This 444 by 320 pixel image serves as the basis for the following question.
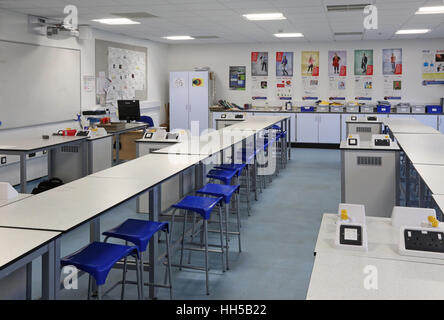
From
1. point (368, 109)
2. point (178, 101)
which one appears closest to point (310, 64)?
point (368, 109)

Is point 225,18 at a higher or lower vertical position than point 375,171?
higher

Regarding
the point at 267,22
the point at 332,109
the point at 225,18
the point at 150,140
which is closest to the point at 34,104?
the point at 150,140

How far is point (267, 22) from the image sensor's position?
783 cm

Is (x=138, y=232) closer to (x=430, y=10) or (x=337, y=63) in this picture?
(x=430, y=10)

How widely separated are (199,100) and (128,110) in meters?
3.77

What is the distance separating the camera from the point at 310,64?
438 inches

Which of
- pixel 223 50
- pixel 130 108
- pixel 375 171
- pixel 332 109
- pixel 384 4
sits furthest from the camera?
pixel 223 50

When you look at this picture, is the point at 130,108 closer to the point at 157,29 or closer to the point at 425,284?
the point at 157,29

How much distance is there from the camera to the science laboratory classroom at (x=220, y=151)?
7.20 feet

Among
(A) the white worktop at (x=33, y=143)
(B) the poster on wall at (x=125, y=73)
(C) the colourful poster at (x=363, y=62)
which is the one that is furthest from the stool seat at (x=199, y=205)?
(C) the colourful poster at (x=363, y=62)

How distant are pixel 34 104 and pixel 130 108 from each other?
1.59 metres

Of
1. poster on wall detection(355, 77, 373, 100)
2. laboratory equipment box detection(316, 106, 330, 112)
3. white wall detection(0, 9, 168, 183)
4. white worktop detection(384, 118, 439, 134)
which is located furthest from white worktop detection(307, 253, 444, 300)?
poster on wall detection(355, 77, 373, 100)

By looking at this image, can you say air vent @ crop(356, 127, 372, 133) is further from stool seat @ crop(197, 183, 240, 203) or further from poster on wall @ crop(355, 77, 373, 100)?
stool seat @ crop(197, 183, 240, 203)

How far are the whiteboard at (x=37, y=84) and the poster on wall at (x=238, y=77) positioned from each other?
4.63 meters
